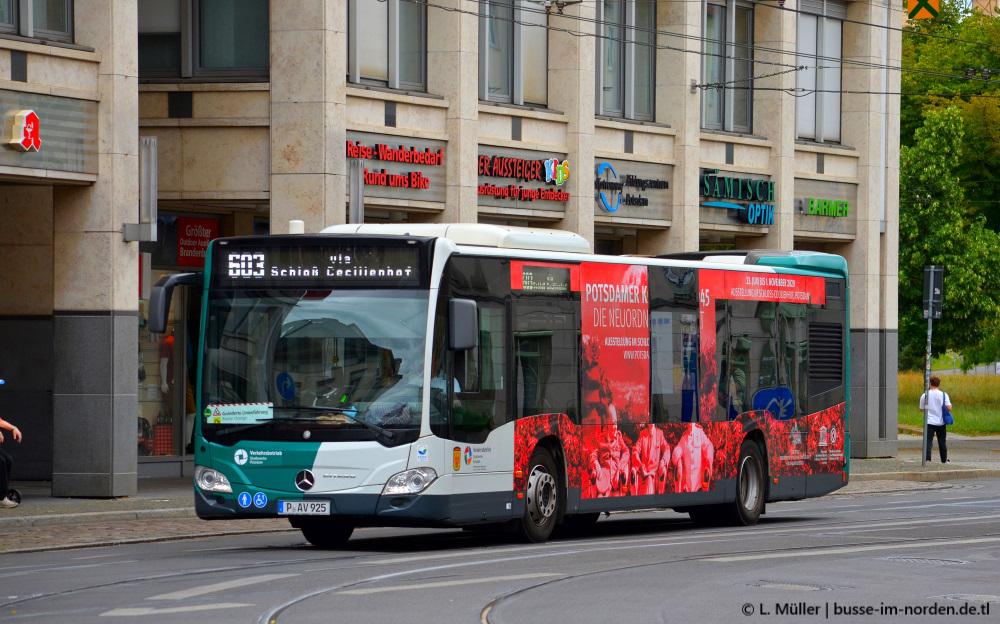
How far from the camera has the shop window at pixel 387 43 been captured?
2545 cm

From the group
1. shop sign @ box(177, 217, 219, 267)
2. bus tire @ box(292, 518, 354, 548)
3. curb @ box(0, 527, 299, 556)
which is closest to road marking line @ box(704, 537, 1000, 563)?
bus tire @ box(292, 518, 354, 548)

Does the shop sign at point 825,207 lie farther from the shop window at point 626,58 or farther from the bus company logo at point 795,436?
the bus company logo at point 795,436

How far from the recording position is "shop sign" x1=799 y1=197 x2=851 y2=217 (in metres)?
34.5

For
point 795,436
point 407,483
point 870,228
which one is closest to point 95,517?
point 407,483

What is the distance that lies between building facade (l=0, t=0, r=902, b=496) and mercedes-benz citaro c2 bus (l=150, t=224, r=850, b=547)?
666 cm

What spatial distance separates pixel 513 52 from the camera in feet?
92.8

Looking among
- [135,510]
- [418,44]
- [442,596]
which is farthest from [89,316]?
[442,596]

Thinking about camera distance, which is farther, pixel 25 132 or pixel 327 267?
pixel 25 132

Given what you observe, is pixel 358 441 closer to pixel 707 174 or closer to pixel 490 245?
pixel 490 245

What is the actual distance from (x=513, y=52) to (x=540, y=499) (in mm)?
13422

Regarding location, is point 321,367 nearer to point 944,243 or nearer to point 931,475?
point 931,475

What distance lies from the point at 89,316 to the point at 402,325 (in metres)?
8.15

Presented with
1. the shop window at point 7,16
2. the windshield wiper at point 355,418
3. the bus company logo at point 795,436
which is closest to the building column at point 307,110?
the shop window at point 7,16

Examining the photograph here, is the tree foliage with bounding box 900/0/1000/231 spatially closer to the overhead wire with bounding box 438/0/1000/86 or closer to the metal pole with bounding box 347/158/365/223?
the overhead wire with bounding box 438/0/1000/86
